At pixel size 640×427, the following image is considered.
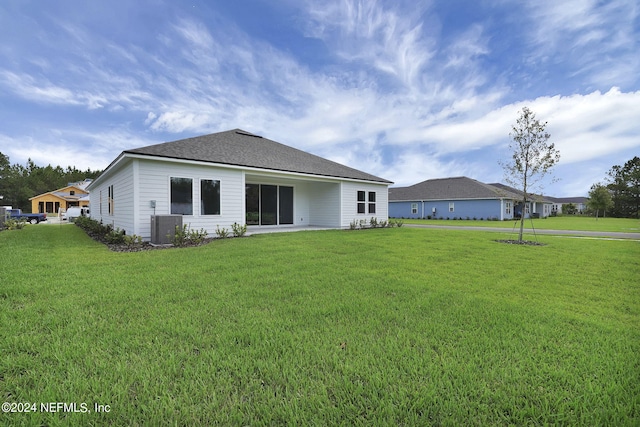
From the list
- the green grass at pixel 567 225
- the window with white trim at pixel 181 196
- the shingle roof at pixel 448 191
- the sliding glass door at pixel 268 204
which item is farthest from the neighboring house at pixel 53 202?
the green grass at pixel 567 225

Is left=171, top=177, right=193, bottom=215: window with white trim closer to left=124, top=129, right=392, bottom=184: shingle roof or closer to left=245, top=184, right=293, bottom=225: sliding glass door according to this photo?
left=124, top=129, right=392, bottom=184: shingle roof

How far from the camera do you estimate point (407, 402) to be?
1830mm

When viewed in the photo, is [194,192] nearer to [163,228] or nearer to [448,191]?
[163,228]

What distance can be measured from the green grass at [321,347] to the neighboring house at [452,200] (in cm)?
2743

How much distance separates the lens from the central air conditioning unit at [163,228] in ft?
28.8

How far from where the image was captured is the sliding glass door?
14359 mm

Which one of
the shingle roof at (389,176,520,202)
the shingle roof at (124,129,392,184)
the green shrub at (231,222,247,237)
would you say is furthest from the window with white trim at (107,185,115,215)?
the shingle roof at (389,176,520,202)

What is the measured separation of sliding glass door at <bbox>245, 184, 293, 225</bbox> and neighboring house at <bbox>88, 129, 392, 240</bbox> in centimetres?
5

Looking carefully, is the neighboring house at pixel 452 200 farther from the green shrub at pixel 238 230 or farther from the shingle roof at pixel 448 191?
the green shrub at pixel 238 230

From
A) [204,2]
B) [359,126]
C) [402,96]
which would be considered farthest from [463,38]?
[204,2]

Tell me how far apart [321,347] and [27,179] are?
7185 cm

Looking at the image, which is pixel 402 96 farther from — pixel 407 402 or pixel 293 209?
pixel 407 402

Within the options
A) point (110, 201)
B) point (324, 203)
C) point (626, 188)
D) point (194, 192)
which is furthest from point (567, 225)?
point (626, 188)

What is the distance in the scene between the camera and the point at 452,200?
3212 cm
